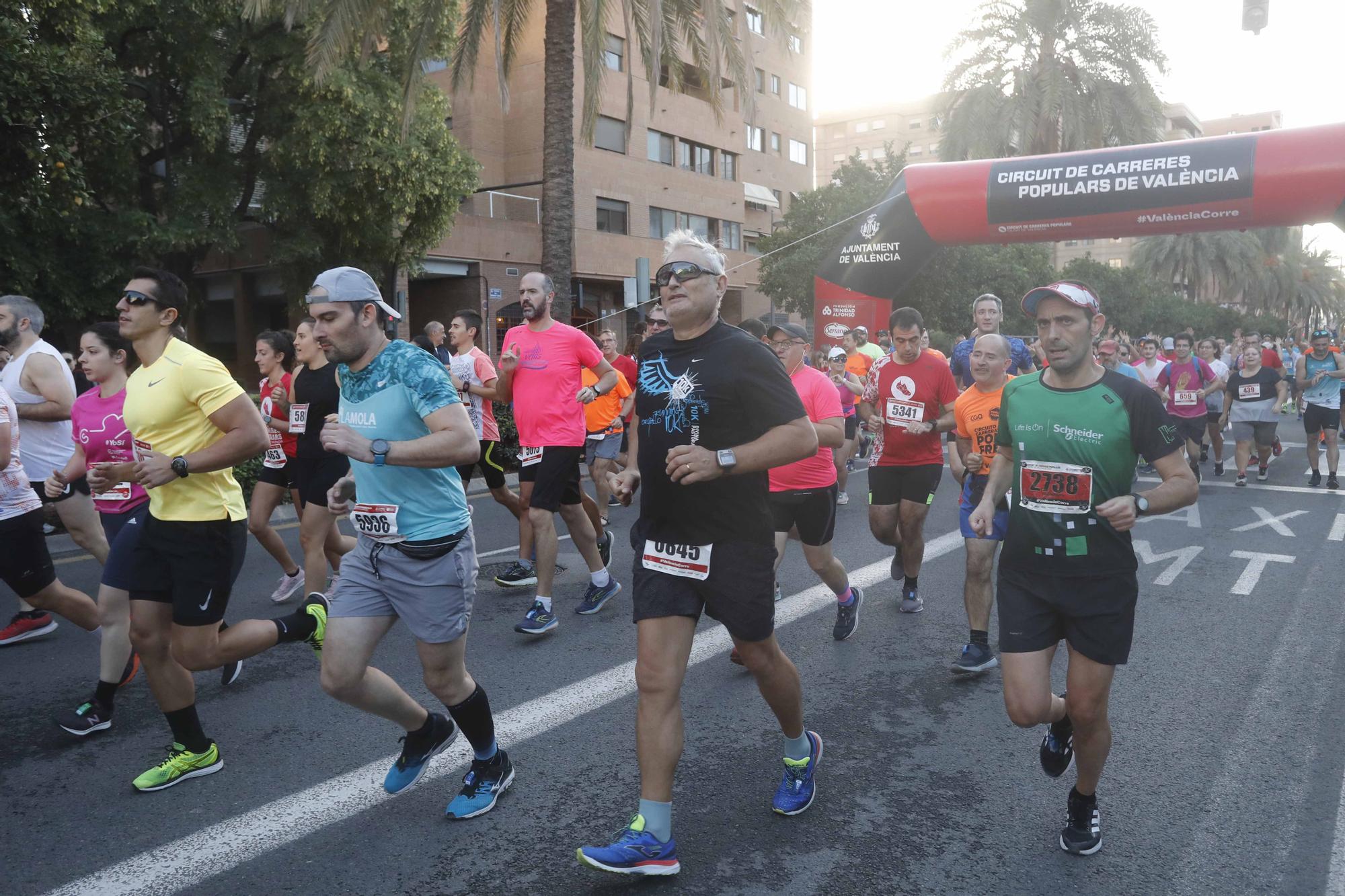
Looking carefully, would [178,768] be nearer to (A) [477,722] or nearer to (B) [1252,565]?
(A) [477,722]

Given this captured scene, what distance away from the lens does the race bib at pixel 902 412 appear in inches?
244

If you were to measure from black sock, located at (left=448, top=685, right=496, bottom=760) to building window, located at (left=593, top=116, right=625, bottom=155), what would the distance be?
32.8 meters

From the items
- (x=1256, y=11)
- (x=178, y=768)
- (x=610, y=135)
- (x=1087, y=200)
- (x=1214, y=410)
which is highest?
(x=610, y=135)

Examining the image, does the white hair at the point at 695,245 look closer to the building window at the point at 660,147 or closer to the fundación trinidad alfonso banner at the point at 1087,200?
the fundación trinidad alfonso banner at the point at 1087,200

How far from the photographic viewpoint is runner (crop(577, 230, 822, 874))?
310 cm

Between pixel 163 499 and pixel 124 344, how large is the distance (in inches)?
50.7

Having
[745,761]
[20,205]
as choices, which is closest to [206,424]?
[745,761]

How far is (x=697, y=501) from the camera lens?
322cm

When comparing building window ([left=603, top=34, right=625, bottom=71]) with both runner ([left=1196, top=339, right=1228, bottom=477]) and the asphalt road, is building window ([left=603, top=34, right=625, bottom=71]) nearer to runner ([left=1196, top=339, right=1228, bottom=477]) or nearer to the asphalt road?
runner ([left=1196, top=339, right=1228, bottom=477])

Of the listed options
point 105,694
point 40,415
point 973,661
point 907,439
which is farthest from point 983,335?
point 40,415

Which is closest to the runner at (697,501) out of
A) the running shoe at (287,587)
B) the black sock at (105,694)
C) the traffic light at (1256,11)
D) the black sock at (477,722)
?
the black sock at (477,722)

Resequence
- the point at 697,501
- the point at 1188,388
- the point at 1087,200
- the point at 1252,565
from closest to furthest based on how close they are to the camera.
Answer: the point at 697,501
the point at 1252,565
the point at 1188,388
the point at 1087,200

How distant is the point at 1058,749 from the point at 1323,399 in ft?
39.3

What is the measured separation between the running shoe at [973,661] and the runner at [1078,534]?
66.6 inches
